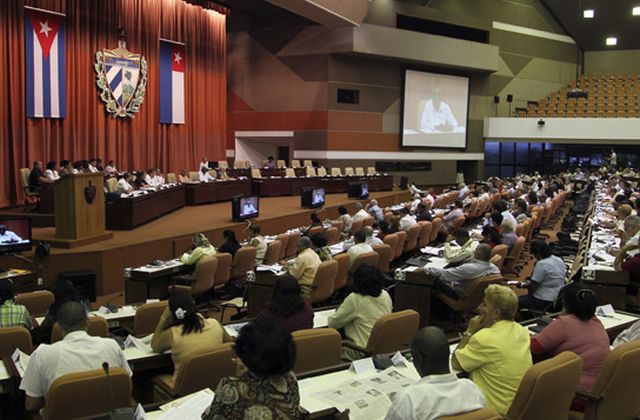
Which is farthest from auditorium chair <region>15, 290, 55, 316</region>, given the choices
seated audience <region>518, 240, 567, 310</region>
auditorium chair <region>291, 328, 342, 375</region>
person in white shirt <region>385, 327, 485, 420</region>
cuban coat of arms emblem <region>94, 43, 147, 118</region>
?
cuban coat of arms emblem <region>94, 43, 147, 118</region>

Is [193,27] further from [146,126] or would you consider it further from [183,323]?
[183,323]

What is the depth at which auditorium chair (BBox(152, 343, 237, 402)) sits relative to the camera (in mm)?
3482

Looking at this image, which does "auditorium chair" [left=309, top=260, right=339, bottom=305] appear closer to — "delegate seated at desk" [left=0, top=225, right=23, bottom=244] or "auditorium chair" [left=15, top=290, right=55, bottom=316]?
"auditorium chair" [left=15, top=290, right=55, bottom=316]

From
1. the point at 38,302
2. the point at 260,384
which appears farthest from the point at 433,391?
the point at 38,302

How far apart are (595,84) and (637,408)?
27305mm

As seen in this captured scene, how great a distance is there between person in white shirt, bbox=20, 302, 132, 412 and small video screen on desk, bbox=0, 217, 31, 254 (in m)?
4.72

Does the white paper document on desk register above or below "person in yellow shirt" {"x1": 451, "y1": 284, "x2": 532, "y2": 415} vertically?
below

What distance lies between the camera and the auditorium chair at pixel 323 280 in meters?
6.72

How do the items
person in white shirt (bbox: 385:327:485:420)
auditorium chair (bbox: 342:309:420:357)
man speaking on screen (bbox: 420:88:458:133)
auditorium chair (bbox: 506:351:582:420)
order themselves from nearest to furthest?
1. person in white shirt (bbox: 385:327:485:420)
2. auditorium chair (bbox: 506:351:582:420)
3. auditorium chair (bbox: 342:309:420:357)
4. man speaking on screen (bbox: 420:88:458:133)

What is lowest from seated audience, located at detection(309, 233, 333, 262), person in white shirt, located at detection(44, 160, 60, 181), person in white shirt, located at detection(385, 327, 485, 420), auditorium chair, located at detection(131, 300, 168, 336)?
auditorium chair, located at detection(131, 300, 168, 336)

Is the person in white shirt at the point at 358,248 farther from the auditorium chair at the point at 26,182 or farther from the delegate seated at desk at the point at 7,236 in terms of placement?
the auditorium chair at the point at 26,182

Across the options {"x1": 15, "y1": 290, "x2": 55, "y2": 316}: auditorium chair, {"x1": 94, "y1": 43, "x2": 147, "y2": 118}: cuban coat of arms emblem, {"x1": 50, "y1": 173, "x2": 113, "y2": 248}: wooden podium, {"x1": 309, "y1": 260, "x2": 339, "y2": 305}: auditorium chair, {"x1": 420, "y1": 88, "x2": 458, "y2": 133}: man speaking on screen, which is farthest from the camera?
{"x1": 420, "y1": 88, "x2": 458, "y2": 133}: man speaking on screen

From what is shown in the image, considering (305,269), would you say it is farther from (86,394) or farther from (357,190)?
(357,190)

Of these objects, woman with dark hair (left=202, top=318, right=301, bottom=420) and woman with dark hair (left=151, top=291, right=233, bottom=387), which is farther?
woman with dark hair (left=151, top=291, right=233, bottom=387)
